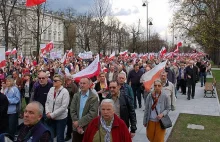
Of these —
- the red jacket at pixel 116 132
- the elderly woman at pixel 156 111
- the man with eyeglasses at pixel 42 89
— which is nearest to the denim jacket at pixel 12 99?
the man with eyeglasses at pixel 42 89

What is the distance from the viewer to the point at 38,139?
3.12 m

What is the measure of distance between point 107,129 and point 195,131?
5416 mm

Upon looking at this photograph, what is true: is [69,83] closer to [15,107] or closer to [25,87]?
[15,107]

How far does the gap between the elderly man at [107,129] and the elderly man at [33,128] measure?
2.56 feet

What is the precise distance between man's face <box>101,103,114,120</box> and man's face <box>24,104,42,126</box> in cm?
89

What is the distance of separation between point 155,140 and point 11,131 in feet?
11.4

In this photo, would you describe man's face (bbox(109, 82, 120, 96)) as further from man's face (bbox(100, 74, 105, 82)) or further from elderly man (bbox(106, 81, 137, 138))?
man's face (bbox(100, 74, 105, 82))

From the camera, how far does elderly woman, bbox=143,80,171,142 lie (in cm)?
569

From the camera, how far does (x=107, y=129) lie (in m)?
3.81

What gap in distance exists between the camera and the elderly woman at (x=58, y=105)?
587 cm

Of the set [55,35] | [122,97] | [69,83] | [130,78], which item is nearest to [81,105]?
[122,97]

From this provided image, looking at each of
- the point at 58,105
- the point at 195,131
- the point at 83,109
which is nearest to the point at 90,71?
the point at 58,105

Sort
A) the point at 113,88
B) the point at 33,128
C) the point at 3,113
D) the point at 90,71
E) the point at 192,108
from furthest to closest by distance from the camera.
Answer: the point at 192,108 → the point at 90,71 → the point at 113,88 → the point at 3,113 → the point at 33,128

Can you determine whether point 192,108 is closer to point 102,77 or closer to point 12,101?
point 102,77
